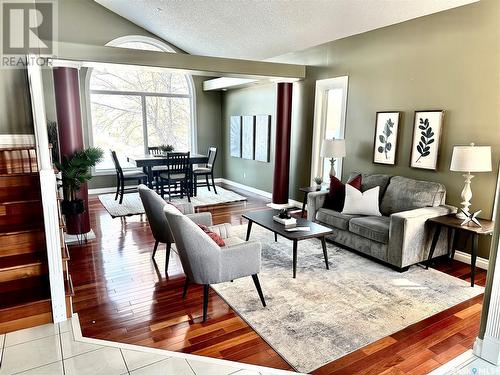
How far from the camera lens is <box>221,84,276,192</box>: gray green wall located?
697 cm

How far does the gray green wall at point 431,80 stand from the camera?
345cm

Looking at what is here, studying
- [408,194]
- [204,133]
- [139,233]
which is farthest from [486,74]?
[204,133]

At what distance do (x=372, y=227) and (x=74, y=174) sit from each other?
3565 mm

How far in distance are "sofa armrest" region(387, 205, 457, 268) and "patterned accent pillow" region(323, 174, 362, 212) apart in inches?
36.8

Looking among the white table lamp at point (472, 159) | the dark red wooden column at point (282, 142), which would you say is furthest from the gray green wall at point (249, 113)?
the white table lamp at point (472, 159)

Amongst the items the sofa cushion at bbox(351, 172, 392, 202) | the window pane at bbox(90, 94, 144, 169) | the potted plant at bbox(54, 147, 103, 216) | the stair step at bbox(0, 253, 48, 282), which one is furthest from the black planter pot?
the sofa cushion at bbox(351, 172, 392, 202)

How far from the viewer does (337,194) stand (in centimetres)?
449

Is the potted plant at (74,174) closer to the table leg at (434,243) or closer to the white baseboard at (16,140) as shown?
the white baseboard at (16,140)

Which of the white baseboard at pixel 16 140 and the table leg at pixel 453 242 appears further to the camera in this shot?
the table leg at pixel 453 242

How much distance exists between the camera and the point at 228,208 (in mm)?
6227

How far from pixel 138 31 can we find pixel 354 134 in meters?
5.14

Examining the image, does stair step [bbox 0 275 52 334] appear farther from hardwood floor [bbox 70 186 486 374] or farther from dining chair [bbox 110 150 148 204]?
dining chair [bbox 110 150 148 204]

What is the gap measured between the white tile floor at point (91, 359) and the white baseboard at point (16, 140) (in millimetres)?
1884

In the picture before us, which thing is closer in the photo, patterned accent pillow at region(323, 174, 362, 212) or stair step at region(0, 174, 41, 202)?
stair step at region(0, 174, 41, 202)
